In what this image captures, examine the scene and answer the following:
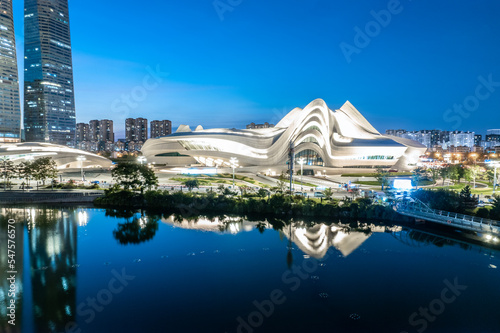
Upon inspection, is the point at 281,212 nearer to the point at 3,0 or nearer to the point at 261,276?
the point at 261,276

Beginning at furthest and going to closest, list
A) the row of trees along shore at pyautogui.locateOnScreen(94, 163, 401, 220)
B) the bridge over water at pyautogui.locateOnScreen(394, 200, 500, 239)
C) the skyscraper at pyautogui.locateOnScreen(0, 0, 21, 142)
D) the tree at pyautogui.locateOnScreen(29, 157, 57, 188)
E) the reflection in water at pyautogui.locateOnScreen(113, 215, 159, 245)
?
the skyscraper at pyautogui.locateOnScreen(0, 0, 21, 142) → the tree at pyautogui.locateOnScreen(29, 157, 57, 188) → the row of trees along shore at pyautogui.locateOnScreen(94, 163, 401, 220) → the reflection in water at pyautogui.locateOnScreen(113, 215, 159, 245) → the bridge over water at pyautogui.locateOnScreen(394, 200, 500, 239)

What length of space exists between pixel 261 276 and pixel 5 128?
A: 11874 cm

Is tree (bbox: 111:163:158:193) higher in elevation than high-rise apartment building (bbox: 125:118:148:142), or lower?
lower

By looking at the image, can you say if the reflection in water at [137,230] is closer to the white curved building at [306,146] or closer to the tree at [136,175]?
the tree at [136,175]

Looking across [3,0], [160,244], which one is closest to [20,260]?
[160,244]

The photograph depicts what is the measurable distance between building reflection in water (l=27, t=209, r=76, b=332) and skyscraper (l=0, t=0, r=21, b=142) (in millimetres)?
94340

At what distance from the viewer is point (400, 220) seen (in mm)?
27734

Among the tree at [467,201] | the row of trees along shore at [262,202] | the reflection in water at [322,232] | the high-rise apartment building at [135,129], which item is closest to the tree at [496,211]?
the row of trees along shore at [262,202]

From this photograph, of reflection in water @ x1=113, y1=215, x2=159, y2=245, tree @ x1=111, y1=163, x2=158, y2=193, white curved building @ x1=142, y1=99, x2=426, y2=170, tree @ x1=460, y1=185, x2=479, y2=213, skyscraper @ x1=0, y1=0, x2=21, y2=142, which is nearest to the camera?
reflection in water @ x1=113, y1=215, x2=159, y2=245

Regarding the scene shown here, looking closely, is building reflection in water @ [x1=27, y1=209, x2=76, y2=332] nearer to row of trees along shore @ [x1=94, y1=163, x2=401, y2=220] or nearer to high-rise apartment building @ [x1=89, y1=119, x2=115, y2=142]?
row of trees along shore @ [x1=94, y1=163, x2=401, y2=220]

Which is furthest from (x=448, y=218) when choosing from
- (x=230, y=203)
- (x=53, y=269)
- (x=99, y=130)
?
(x=99, y=130)

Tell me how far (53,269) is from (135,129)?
630ft

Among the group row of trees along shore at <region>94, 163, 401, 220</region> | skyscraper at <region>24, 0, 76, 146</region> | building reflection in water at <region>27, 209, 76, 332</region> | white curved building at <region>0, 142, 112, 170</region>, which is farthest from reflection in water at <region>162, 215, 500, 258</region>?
skyscraper at <region>24, 0, 76, 146</region>

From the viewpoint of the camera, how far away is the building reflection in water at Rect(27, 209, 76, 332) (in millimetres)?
12555
